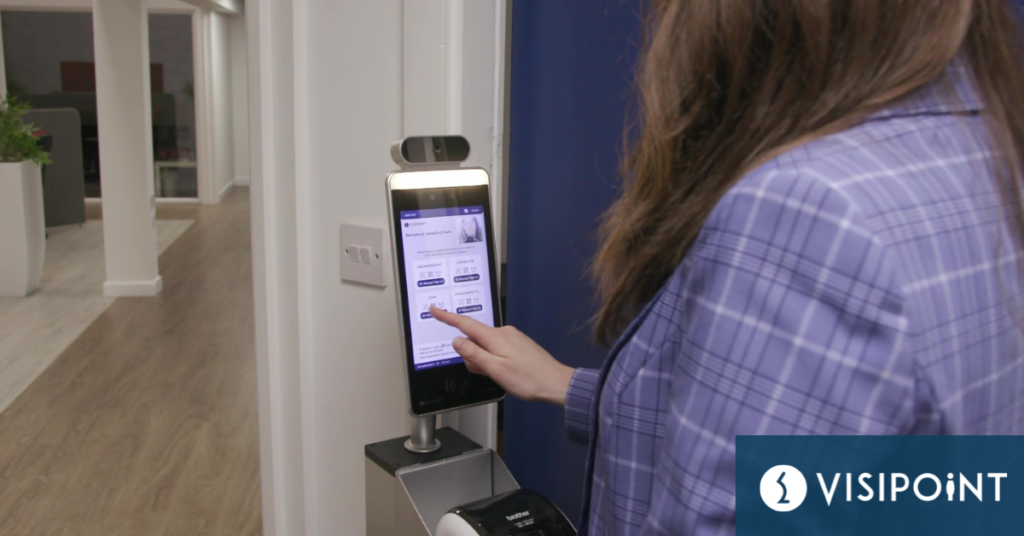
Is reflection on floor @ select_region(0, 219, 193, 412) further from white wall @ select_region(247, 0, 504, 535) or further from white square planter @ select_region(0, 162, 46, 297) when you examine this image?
white wall @ select_region(247, 0, 504, 535)

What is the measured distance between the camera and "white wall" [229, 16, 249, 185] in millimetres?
12297

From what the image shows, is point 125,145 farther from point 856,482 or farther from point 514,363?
point 856,482

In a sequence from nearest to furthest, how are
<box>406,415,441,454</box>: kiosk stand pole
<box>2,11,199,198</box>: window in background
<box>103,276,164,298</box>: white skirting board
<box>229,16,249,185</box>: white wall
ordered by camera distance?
1. <box>406,415,441,454</box>: kiosk stand pole
2. <box>103,276,164,298</box>: white skirting board
3. <box>2,11,199,198</box>: window in background
4. <box>229,16,249,185</box>: white wall

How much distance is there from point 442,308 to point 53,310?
5255mm

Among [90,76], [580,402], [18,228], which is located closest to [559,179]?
[580,402]

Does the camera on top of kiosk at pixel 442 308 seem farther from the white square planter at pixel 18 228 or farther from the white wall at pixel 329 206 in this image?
the white square planter at pixel 18 228

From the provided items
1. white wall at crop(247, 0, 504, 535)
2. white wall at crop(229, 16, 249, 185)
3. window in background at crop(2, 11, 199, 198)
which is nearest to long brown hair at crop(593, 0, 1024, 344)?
white wall at crop(247, 0, 504, 535)

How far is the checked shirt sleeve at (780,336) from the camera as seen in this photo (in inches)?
22.4

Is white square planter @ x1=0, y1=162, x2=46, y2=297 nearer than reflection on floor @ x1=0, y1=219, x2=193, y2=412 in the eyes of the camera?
No

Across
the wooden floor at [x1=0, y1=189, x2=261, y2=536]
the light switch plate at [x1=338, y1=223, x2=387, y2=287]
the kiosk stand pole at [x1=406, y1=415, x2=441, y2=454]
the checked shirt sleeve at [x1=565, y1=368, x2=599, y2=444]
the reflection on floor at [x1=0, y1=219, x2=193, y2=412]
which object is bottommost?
the wooden floor at [x1=0, y1=189, x2=261, y2=536]

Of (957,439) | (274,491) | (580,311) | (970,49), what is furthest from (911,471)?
(274,491)

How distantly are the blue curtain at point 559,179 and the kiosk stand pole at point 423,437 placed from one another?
0.34 m

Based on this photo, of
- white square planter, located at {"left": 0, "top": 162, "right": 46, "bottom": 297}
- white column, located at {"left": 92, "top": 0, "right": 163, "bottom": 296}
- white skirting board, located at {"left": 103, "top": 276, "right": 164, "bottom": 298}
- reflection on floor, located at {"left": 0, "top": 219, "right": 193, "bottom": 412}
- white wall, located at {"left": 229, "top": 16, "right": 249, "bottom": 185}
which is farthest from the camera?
white wall, located at {"left": 229, "top": 16, "right": 249, "bottom": 185}

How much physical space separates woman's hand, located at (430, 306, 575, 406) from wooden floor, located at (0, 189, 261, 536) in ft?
7.24
